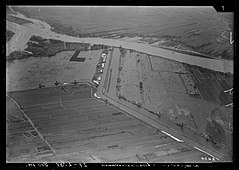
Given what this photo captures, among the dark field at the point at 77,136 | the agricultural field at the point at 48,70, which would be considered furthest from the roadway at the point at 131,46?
the dark field at the point at 77,136

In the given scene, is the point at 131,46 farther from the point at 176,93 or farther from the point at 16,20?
the point at 16,20

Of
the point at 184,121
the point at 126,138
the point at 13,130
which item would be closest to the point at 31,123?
the point at 13,130

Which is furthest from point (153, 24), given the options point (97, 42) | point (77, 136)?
point (77, 136)

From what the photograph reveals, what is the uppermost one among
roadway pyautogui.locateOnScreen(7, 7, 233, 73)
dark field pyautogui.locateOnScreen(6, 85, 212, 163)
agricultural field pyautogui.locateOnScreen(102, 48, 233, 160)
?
roadway pyautogui.locateOnScreen(7, 7, 233, 73)

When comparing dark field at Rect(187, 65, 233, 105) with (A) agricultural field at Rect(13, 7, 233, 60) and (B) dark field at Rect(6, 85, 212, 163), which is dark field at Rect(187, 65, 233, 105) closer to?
(A) agricultural field at Rect(13, 7, 233, 60)

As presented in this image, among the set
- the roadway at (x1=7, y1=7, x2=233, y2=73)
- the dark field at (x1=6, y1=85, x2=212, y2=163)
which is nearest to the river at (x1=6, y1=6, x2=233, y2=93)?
the roadway at (x1=7, y1=7, x2=233, y2=73)

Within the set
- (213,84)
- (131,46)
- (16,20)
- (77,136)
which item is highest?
(16,20)
